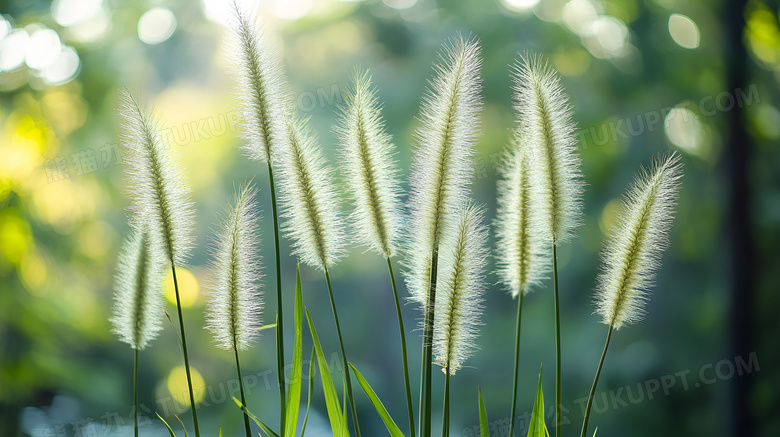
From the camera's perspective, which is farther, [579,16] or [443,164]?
[579,16]

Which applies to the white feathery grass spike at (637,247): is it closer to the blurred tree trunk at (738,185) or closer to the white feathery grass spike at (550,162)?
the white feathery grass spike at (550,162)

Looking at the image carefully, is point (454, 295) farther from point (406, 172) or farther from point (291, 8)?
point (291, 8)

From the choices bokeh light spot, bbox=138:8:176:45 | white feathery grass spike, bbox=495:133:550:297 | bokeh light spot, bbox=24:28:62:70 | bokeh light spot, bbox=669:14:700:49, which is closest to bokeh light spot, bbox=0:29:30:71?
bokeh light spot, bbox=24:28:62:70

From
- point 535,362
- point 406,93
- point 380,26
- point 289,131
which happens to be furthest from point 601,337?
point 289,131

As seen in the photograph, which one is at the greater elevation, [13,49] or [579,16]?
[579,16]

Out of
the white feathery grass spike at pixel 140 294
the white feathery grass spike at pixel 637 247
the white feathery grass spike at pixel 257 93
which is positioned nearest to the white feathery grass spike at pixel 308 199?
the white feathery grass spike at pixel 257 93

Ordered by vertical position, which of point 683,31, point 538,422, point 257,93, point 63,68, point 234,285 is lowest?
point 538,422

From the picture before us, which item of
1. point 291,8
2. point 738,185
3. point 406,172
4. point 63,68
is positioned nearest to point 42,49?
point 63,68
